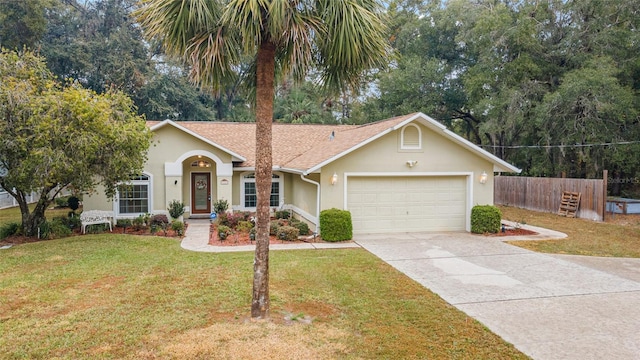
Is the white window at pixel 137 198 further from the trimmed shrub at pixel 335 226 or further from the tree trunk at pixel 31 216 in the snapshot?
Answer: the trimmed shrub at pixel 335 226

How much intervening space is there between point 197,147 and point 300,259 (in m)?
8.30

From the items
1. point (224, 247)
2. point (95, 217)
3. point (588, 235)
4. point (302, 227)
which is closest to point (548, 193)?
point (588, 235)

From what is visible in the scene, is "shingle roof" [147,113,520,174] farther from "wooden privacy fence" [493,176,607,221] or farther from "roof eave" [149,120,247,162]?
"wooden privacy fence" [493,176,607,221]

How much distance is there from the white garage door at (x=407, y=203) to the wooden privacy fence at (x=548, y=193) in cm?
726

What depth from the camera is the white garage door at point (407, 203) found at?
45.2ft

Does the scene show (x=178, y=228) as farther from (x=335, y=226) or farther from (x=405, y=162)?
(x=405, y=162)

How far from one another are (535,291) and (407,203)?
656 centimetres

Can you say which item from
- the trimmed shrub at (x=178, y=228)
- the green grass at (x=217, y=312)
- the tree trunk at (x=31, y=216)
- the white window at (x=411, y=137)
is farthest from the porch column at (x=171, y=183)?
the white window at (x=411, y=137)

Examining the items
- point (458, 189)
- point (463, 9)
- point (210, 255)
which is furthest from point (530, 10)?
point (210, 255)

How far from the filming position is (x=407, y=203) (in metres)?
14.1

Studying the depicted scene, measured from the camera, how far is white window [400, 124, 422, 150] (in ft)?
45.2

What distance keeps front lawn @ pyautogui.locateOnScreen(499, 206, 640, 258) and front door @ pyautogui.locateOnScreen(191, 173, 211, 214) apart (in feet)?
40.0

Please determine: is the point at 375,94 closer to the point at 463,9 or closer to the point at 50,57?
the point at 463,9

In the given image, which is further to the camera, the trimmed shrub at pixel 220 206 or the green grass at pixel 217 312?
the trimmed shrub at pixel 220 206
